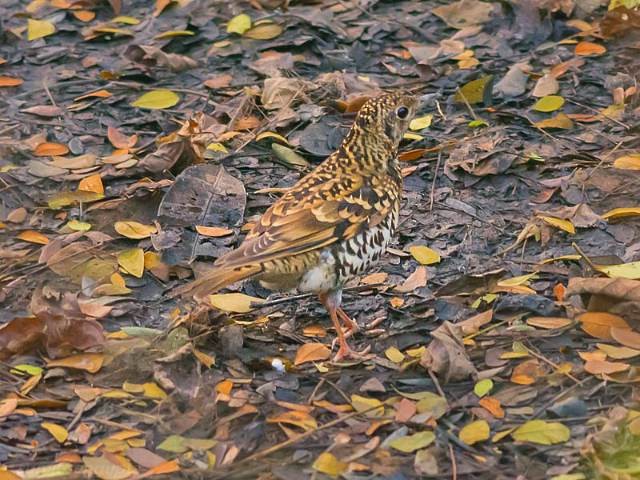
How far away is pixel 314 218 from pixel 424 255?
1.01 meters

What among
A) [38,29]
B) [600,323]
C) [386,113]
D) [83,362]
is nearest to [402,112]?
[386,113]

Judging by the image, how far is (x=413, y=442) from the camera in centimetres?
537

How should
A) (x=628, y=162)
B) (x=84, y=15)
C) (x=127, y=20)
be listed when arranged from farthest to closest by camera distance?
(x=84, y=15), (x=127, y=20), (x=628, y=162)

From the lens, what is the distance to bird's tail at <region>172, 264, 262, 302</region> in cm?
579

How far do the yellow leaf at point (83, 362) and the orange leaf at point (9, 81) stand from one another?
3437mm

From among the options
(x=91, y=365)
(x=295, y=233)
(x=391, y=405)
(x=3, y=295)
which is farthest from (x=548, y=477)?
(x=3, y=295)

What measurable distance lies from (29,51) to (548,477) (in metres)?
5.79

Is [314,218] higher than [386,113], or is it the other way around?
[386,113]

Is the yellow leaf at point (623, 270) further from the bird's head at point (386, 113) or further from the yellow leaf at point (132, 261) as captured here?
the yellow leaf at point (132, 261)

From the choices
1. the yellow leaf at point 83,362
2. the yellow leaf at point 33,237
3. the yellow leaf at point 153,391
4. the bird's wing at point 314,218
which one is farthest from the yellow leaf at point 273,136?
the yellow leaf at point 153,391

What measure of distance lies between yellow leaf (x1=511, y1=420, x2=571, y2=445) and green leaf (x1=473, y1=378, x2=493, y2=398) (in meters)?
0.34

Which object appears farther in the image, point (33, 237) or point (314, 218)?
point (33, 237)

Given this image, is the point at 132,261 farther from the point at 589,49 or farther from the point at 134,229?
the point at 589,49

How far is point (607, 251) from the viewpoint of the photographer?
6844mm
